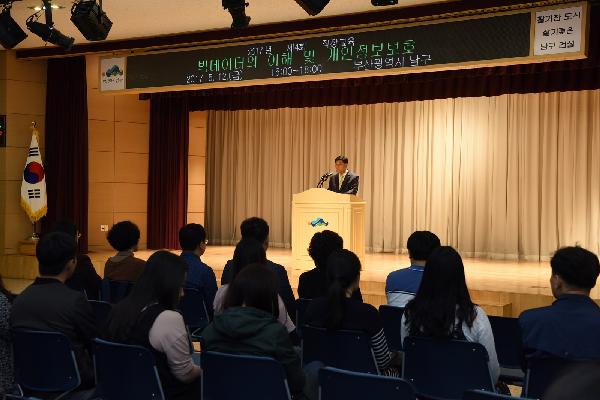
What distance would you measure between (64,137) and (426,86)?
5.09 meters

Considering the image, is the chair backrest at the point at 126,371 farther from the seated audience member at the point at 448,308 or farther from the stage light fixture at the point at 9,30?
the stage light fixture at the point at 9,30

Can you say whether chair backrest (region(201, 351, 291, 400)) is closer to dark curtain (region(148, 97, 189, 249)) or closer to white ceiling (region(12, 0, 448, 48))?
white ceiling (region(12, 0, 448, 48))

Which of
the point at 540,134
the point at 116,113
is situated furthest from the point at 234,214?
the point at 540,134

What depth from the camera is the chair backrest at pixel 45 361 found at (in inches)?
117

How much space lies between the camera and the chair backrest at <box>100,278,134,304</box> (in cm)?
458

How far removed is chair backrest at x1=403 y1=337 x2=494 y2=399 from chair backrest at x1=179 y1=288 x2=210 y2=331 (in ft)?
5.69

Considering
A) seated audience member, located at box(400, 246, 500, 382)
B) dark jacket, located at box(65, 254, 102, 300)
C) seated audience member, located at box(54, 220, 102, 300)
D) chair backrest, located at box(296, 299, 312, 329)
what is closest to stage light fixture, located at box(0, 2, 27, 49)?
seated audience member, located at box(54, 220, 102, 300)

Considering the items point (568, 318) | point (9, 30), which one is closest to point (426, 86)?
point (9, 30)

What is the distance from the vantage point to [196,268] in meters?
4.65

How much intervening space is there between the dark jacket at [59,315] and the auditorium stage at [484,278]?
496cm

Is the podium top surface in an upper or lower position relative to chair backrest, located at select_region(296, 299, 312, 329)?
upper

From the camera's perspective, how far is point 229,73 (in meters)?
8.91

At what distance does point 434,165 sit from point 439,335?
29.8ft

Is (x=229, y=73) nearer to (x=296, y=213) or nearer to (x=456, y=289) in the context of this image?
(x=296, y=213)
